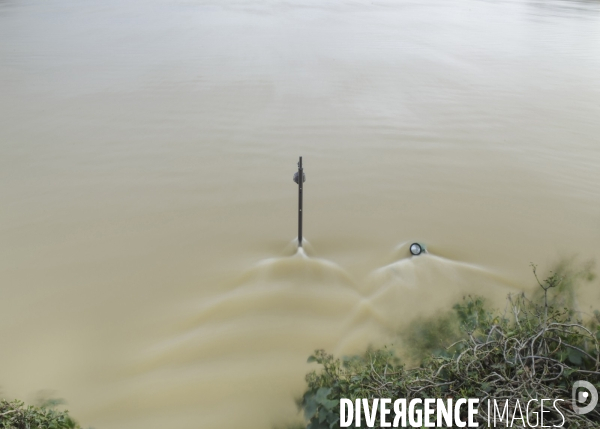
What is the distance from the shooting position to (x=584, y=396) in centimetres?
168

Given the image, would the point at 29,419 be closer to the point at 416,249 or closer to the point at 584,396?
the point at 584,396

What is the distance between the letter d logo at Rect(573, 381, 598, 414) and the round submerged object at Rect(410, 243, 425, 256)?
163 cm

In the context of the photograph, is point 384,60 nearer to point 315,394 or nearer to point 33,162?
point 33,162

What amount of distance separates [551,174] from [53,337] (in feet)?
13.4

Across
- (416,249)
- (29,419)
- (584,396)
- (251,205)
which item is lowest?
(29,419)

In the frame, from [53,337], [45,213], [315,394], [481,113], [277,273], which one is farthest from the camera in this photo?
[481,113]

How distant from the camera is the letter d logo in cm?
165

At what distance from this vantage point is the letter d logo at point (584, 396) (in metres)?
1.65

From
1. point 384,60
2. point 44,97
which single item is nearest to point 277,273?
point 44,97

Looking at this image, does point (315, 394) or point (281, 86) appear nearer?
point (315, 394)

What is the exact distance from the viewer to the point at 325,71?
23.0ft

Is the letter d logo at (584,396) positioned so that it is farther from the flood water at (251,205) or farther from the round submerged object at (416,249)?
the round submerged object at (416,249)

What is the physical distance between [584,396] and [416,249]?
1.69 meters

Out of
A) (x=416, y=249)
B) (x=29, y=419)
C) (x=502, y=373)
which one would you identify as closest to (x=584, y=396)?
(x=502, y=373)
